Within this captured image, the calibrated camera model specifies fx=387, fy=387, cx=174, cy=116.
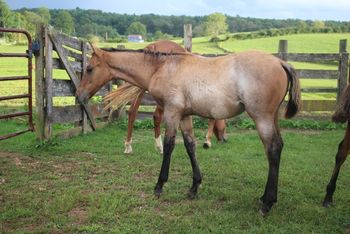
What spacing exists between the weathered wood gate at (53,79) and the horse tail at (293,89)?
427cm

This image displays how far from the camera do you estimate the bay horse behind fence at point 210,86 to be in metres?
3.96

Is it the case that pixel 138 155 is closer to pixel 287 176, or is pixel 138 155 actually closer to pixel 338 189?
pixel 287 176

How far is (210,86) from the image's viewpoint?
4180 mm

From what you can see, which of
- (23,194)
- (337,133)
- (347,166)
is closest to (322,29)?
(337,133)

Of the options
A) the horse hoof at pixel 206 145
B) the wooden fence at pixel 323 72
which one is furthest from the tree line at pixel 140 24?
the horse hoof at pixel 206 145

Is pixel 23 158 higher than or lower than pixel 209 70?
lower

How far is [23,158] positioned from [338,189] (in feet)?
15.1

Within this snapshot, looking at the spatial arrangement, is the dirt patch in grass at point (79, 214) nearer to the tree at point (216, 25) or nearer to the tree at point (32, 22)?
the tree at point (32, 22)

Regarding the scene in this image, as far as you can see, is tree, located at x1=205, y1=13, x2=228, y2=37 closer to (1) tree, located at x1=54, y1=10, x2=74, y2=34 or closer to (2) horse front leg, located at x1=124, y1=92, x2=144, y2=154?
(1) tree, located at x1=54, y1=10, x2=74, y2=34

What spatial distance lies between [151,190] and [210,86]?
1.51 m

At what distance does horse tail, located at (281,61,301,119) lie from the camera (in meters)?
4.08

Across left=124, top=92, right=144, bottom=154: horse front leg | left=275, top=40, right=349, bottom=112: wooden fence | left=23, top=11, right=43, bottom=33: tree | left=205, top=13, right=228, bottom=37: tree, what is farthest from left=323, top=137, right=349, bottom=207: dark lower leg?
left=205, top=13, right=228, bottom=37: tree

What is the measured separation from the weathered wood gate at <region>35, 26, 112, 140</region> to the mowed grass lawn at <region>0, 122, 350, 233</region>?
17.1 inches

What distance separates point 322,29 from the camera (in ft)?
139
